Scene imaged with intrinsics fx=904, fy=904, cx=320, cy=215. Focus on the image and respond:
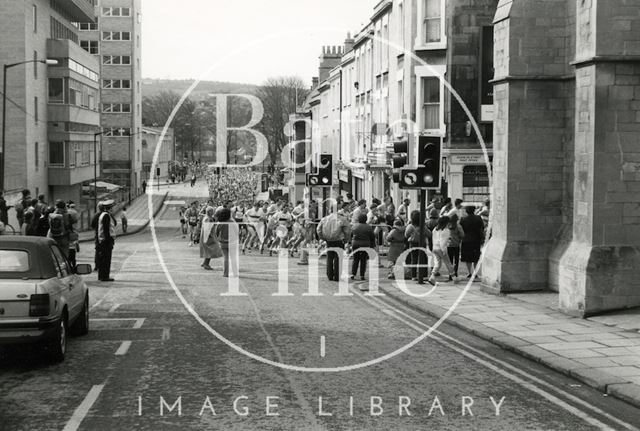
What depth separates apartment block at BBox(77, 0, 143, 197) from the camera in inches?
4141

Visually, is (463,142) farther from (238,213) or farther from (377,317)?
(377,317)

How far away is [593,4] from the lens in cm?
Answer: 1468

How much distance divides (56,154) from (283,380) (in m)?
54.7

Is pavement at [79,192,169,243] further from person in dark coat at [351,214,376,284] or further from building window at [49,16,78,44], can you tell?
person in dark coat at [351,214,376,284]

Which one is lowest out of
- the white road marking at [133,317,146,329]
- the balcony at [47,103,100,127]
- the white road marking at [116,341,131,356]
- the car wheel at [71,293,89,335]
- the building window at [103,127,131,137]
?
the white road marking at [133,317,146,329]

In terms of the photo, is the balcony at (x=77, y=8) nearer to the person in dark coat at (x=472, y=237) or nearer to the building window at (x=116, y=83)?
the building window at (x=116, y=83)

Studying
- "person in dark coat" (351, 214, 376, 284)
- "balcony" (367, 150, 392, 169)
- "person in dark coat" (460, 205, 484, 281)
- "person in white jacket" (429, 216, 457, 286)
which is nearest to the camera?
"person in white jacket" (429, 216, 457, 286)

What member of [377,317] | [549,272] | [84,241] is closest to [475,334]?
[377,317]

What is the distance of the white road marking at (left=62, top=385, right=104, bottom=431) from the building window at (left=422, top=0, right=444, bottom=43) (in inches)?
966

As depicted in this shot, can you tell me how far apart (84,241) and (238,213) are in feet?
36.9

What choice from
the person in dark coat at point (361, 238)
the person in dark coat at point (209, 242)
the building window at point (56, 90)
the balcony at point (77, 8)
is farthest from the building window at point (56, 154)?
the person in dark coat at point (361, 238)

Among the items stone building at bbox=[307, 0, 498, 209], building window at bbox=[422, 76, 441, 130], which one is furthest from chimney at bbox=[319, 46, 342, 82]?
building window at bbox=[422, 76, 441, 130]

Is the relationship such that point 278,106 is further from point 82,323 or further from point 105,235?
point 82,323

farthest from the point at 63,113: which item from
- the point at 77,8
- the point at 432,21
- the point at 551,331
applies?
the point at 551,331
